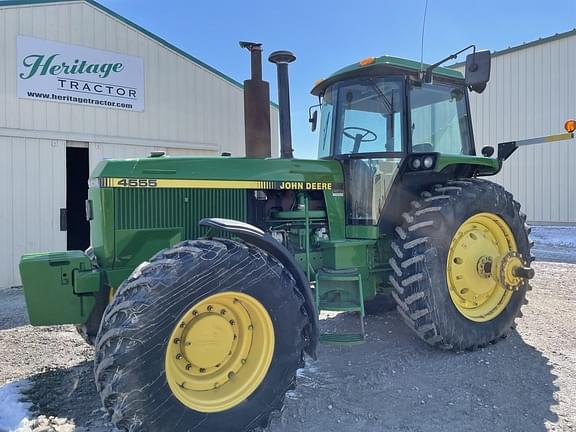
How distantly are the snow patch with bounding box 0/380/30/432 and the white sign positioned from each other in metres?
5.50

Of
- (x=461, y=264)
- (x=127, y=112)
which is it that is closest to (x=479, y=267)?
(x=461, y=264)

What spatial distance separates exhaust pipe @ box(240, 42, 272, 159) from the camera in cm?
414

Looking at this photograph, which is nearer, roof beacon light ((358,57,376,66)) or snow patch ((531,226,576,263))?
roof beacon light ((358,57,376,66))

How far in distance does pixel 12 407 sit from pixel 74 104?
6005mm

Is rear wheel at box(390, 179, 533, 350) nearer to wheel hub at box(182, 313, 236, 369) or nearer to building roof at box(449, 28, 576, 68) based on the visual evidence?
wheel hub at box(182, 313, 236, 369)

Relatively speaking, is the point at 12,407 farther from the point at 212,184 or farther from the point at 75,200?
the point at 75,200

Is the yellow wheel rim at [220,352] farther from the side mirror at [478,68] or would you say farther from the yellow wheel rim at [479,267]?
the side mirror at [478,68]

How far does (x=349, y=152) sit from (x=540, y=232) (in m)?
10.2

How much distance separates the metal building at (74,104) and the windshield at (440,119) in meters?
5.18

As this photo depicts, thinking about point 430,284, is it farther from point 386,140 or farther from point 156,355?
point 156,355

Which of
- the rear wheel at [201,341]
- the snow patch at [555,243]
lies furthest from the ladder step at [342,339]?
the snow patch at [555,243]

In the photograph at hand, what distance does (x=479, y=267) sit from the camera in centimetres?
450

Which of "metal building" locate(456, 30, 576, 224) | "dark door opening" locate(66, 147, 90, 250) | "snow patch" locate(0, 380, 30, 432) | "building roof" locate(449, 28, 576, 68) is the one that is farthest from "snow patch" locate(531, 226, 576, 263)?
"snow patch" locate(0, 380, 30, 432)

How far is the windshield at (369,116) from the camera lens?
4.37 metres
